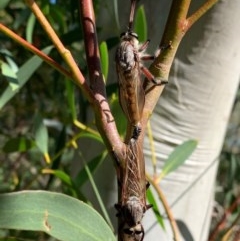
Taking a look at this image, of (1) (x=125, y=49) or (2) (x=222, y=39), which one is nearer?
(1) (x=125, y=49)

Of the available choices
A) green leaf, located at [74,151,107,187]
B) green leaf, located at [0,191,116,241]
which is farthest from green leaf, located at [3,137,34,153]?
green leaf, located at [0,191,116,241]

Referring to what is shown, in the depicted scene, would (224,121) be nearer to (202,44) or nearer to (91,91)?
(202,44)

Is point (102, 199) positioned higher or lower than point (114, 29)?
lower

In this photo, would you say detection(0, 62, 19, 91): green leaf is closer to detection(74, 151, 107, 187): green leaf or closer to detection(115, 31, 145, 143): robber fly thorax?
detection(74, 151, 107, 187): green leaf

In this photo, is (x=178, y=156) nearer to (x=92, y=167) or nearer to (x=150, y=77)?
(x=92, y=167)

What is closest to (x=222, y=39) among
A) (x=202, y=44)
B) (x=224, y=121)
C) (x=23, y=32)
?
(x=202, y=44)
